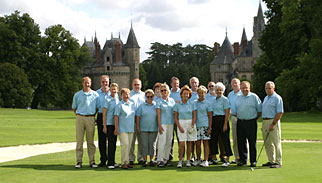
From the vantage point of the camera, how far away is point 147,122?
10.5 m

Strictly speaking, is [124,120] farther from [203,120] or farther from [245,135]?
[245,135]

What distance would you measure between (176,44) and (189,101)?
126 m

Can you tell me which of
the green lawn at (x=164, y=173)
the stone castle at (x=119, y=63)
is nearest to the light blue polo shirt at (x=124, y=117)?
the green lawn at (x=164, y=173)

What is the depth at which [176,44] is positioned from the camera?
135625mm

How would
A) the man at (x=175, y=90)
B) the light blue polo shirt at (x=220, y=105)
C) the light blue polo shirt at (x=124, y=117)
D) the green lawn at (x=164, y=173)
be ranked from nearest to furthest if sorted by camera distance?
the green lawn at (x=164, y=173), the light blue polo shirt at (x=124, y=117), the light blue polo shirt at (x=220, y=105), the man at (x=175, y=90)

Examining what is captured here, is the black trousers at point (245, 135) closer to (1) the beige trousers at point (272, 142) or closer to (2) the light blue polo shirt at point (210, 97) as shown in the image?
(1) the beige trousers at point (272, 142)

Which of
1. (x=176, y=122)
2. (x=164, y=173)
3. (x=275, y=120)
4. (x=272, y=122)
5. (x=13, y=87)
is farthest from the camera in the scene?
(x=13, y=87)

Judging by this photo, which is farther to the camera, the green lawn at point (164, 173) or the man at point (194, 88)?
the man at point (194, 88)

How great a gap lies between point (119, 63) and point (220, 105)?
79.2 metres

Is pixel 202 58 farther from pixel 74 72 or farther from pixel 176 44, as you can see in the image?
pixel 74 72

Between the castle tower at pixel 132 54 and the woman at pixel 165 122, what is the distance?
7792cm

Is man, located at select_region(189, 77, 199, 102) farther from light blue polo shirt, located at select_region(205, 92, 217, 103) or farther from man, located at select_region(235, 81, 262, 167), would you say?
man, located at select_region(235, 81, 262, 167)

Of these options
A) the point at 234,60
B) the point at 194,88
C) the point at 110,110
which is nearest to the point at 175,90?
the point at 194,88

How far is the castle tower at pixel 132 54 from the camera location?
290 feet
